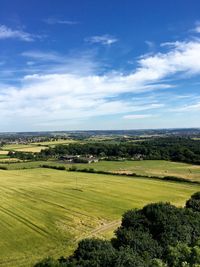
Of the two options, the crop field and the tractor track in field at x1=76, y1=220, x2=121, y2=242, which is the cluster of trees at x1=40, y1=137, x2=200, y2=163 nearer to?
the crop field

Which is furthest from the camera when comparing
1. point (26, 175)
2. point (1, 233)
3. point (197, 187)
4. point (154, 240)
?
point (26, 175)

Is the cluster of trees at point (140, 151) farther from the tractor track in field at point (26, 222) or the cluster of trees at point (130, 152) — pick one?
the tractor track in field at point (26, 222)

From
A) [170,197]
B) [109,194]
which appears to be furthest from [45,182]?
[170,197]

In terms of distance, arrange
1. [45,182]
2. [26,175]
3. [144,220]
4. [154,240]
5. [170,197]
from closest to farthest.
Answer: [154,240]
[144,220]
[170,197]
[45,182]
[26,175]

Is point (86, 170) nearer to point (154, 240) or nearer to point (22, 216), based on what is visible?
point (22, 216)

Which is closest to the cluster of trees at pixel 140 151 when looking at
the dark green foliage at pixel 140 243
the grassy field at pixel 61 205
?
the grassy field at pixel 61 205

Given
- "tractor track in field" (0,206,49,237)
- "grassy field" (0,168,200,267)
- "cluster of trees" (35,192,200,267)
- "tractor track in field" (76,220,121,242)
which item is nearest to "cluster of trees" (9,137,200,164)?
"grassy field" (0,168,200,267)

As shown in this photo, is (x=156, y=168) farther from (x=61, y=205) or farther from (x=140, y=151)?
(x=61, y=205)
